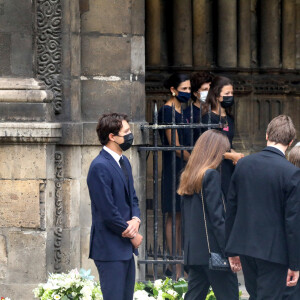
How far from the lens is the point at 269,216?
6.73 meters

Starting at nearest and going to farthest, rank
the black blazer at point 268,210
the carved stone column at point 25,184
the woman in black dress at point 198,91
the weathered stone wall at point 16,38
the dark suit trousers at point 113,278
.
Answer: the black blazer at point 268,210 → the dark suit trousers at point 113,278 → the carved stone column at point 25,184 → the weathered stone wall at point 16,38 → the woman in black dress at point 198,91

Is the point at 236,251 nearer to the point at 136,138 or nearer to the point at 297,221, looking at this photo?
the point at 297,221

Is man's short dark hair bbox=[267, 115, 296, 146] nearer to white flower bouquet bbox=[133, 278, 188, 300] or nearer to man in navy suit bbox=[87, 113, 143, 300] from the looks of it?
man in navy suit bbox=[87, 113, 143, 300]

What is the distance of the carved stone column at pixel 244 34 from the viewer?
44.7 feet

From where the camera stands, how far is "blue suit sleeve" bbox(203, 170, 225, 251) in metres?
7.11

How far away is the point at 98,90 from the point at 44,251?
157cm

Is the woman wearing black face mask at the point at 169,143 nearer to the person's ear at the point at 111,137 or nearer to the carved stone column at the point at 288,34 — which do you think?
the person's ear at the point at 111,137

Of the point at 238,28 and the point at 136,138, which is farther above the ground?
the point at 238,28

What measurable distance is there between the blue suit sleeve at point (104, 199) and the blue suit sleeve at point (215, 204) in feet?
2.27

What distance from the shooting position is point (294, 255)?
21.8 feet

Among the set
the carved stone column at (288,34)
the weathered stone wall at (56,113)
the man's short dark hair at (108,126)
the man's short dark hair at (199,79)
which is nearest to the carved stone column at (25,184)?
the weathered stone wall at (56,113)

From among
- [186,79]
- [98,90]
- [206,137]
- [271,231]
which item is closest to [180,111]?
[186,79]

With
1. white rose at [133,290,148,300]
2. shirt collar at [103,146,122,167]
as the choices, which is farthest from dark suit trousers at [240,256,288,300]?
white rose at [133,290,148,300]

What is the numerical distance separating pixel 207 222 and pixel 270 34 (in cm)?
697
